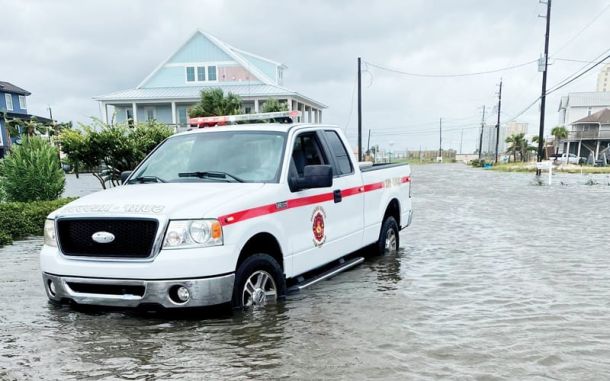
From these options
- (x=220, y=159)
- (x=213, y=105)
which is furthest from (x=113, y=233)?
(x=213, y=105)

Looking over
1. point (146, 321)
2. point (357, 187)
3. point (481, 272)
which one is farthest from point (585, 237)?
point (146, 321)

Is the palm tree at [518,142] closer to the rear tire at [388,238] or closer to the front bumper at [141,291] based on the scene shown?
the rear tire at [388,238]

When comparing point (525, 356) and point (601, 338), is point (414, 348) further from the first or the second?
point (601, 338)

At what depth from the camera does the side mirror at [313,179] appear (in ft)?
16.9

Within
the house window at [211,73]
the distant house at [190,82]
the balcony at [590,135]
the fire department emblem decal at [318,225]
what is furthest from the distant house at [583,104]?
the fire department emblem decal at [318,225]

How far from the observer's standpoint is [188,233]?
423cm

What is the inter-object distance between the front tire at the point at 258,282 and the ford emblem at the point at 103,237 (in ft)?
3.69

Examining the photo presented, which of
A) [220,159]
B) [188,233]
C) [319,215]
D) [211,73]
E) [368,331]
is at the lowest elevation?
[368,331]

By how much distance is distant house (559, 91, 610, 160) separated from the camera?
2446 inches

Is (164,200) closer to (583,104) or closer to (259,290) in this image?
(259,290)

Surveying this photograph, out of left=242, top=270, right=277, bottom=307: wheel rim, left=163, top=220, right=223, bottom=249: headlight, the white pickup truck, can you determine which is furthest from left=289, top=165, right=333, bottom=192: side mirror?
left=163, top=220, right=223, bottom=249: headlight

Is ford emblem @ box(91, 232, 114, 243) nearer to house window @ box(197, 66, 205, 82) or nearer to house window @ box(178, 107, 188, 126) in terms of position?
house window @ box(178, 107, 188, 126)

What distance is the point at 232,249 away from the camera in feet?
14.4

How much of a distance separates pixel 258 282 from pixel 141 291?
109cm
